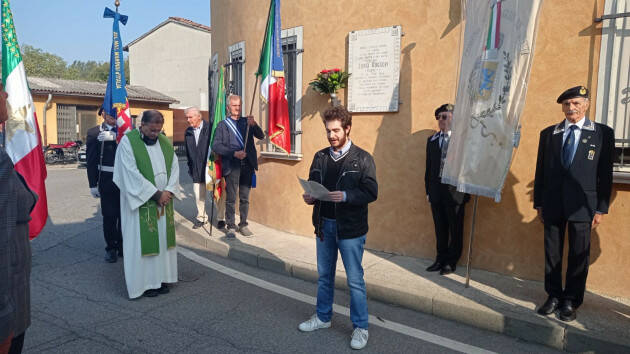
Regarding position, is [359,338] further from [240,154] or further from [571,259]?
[240,154]

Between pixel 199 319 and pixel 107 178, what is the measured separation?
2.95m

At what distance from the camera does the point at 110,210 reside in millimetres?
6059

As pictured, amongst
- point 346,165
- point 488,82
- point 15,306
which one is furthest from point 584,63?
point 15,306

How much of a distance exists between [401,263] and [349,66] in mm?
2842

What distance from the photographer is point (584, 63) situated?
4.65m

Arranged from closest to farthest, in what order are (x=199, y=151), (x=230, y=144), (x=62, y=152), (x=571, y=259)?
(x=571, y=259) → (x=230, y=144) → (x=199, y=151) → (x=62, y=152)

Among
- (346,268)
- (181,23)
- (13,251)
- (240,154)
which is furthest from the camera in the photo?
(181,23)

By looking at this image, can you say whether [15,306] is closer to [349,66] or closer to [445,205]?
[445,205]

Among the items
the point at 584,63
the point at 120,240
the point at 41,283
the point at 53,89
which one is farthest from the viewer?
the point at 53,89

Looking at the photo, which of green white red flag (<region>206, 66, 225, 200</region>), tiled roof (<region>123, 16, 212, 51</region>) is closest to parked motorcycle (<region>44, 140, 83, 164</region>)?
tiled roof (<region>123, 16, 212, 51</region>)

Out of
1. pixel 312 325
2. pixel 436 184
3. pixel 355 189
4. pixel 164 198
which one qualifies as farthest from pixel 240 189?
pixel 355 189

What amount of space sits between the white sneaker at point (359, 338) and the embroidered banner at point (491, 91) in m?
1.78

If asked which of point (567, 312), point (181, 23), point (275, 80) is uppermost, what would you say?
point (181, 23)

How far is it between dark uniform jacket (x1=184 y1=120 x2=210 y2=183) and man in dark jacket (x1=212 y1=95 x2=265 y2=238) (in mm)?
822
